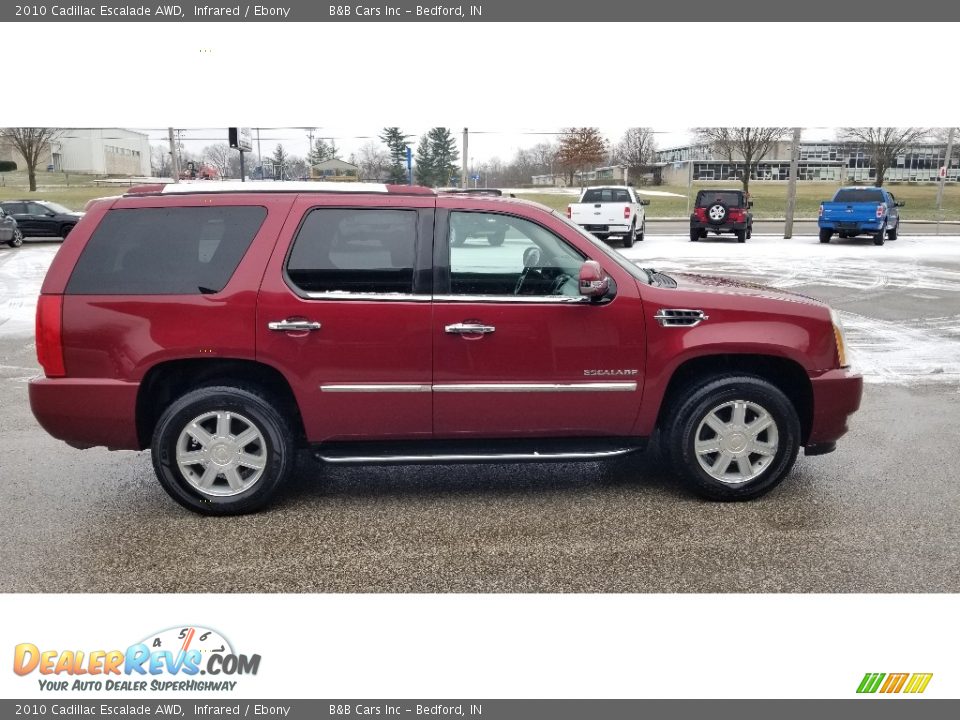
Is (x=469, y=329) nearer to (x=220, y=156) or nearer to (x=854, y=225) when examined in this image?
(x=220, y=156)

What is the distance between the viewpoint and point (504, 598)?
145 inches

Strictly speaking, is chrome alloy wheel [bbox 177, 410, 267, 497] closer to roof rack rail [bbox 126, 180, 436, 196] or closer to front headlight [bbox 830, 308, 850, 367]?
roof rack rail [bbox 126, 180, 436, 196]

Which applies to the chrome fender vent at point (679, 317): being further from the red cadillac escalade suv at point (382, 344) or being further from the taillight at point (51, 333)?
the taillight at point (51, 333)

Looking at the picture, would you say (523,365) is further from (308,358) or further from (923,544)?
(923,544)

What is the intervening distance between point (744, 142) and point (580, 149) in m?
5.63

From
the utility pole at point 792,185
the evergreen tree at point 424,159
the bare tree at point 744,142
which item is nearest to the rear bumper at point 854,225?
the utility pole at point 792,185

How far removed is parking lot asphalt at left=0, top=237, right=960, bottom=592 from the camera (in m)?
3.89

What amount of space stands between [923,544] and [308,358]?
3429 mm

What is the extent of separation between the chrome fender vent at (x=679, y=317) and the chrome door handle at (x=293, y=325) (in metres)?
1.99

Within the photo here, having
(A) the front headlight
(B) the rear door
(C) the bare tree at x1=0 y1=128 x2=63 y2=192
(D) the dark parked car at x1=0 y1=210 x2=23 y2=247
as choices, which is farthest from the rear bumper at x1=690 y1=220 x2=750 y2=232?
(B) the rear door

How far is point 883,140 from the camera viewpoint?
31188 millimetres

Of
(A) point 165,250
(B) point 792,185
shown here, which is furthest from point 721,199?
(A) point 165,250

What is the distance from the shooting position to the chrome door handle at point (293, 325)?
457 centimetres

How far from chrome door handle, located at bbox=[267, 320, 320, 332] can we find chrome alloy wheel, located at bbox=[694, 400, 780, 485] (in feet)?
7.60
